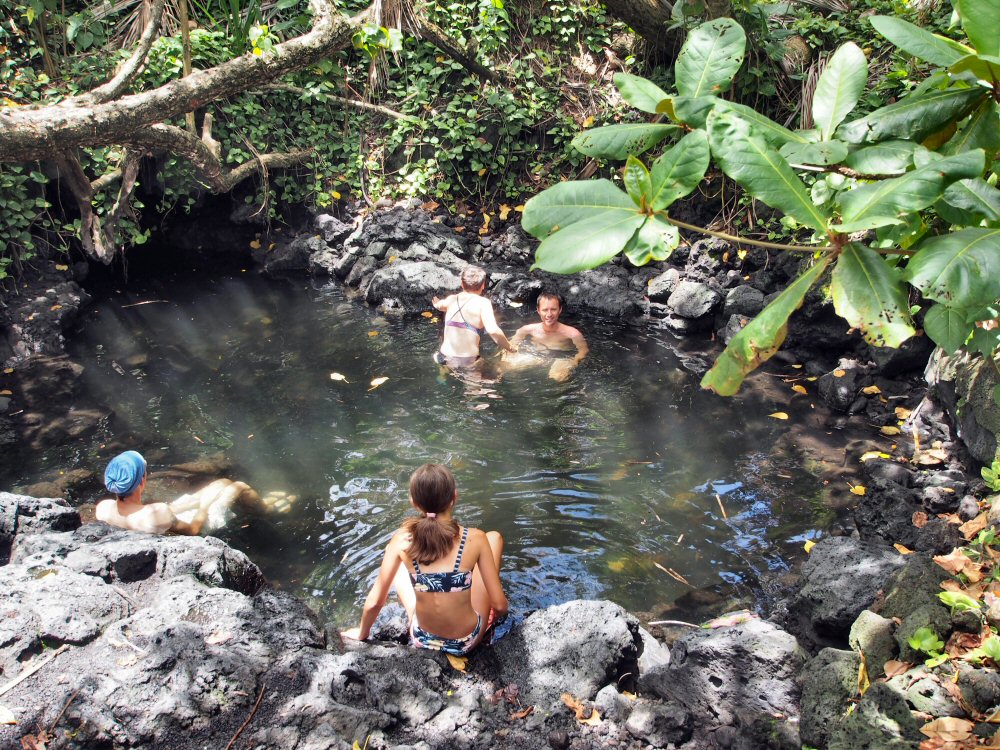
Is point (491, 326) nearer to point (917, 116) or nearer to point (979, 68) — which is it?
point (917, 116)

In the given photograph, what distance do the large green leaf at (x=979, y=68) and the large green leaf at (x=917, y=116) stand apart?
2.3 inches

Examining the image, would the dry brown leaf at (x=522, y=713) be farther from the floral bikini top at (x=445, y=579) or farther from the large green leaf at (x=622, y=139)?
the large green leaf at (x=622, y=139)

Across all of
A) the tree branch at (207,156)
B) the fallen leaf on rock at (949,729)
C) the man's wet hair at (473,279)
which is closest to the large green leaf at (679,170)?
the fallen leaf on rock at (949,729)

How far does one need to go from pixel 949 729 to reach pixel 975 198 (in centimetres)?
193

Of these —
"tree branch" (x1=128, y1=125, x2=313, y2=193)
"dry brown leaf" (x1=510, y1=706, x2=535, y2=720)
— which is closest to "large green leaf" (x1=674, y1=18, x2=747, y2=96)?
"dry brown leaf" (x1=510, y1=706, x2=535, y2=720)

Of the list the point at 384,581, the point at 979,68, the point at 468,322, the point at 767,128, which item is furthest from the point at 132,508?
the point at 979,68

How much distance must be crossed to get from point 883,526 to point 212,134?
10066mm

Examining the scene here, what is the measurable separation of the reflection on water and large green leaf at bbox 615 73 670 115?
11.4ft

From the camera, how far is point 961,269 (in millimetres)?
1438

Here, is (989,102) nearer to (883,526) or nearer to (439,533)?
(439,533)

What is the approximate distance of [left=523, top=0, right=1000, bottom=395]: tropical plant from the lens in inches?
60.0

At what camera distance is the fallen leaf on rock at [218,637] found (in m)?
3.53

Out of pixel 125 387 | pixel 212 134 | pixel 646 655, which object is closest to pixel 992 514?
pixel 646 655

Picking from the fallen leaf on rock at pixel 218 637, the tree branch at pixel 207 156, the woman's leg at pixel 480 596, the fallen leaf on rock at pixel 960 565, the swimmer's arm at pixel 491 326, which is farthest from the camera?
the swimmer's arm at pixel 491 326
